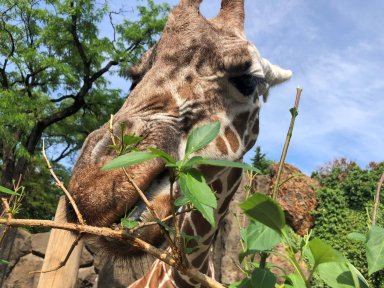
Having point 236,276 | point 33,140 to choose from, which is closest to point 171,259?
point 236,276

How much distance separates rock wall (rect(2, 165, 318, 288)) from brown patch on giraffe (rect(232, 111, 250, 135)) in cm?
465

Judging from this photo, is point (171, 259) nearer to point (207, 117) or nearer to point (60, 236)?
point (207, 117)

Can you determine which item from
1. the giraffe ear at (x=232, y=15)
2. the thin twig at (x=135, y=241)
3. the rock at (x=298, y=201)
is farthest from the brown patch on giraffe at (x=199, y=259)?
the rock at (x=298, y=201)

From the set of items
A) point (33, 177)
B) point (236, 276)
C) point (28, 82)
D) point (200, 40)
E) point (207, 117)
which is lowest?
point (236, 276)

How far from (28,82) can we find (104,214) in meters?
16.8

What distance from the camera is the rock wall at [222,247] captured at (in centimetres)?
728

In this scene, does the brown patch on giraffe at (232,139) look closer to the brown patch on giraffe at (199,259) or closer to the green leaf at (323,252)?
the brown patch on giraffe at (199,259)

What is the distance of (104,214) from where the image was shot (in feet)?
5.03

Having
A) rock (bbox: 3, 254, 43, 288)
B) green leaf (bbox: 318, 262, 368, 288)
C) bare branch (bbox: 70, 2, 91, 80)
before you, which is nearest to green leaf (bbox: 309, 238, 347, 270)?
green leaf (bbox: 318, 262, 368, 288)

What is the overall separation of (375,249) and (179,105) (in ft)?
5.48

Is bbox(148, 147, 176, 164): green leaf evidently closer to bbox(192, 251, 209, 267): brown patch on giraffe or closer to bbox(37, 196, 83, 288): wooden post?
bbox(192, 251, 209, 267): brown patch on giraffe

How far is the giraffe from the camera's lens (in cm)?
160

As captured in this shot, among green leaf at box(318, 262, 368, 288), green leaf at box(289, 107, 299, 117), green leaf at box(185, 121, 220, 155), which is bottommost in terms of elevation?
green leaf at box(318, 262, 368, 288)

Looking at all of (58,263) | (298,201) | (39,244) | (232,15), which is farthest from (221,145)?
(39,244)
